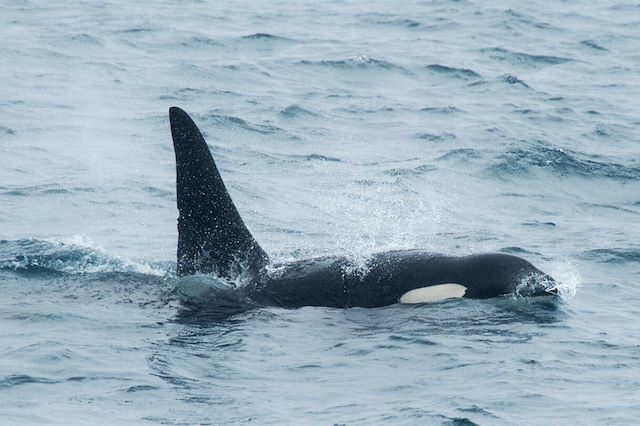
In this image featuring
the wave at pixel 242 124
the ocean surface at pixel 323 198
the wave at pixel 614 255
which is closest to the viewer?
the ocean surface at pixel 323 198

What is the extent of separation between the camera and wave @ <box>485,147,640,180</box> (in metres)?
19.1

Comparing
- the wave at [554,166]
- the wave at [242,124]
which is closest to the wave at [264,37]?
the wave at [242,124]

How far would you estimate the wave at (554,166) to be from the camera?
754 inches

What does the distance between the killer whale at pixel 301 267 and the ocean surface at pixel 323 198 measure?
176 mm

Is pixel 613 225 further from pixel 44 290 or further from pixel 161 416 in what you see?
pixel 161 416

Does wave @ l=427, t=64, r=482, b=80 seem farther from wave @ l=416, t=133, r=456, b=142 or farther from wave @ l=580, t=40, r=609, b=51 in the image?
wave @ l=416, t=133, r=456, b=142

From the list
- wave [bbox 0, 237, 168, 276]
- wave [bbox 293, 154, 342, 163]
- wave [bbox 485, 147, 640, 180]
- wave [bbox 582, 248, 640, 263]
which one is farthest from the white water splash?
wave [bbox 293, 154, 342, 163]

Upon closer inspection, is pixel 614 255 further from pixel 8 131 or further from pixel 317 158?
pixel 8 131

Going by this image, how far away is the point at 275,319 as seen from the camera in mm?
11906

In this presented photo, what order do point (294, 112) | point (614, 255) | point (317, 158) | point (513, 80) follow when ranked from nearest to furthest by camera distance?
point (614, 255) < point (317, 158) < point (294, 112) < point (513, 80)

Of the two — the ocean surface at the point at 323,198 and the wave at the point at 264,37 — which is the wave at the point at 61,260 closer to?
the ocean surface at the point at 323,198

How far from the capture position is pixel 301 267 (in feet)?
41.5

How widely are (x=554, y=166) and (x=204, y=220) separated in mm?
8281

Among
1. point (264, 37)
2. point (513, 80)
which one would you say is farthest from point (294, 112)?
point (264, 37)
